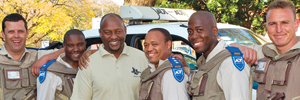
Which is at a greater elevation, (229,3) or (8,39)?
(229,3)

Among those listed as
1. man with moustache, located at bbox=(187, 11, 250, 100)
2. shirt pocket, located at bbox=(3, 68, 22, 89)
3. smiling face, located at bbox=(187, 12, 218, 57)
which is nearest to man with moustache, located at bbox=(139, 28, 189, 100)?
man with moustache, located at bbox=(187, 11, 250, 100)

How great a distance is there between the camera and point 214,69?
7.95ft

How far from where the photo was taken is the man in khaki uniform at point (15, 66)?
3555 mm

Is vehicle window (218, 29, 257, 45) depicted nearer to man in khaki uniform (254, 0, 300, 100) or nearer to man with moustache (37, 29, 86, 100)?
man in khaki uniform (254, 0, 300, 100)

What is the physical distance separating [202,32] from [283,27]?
650mm

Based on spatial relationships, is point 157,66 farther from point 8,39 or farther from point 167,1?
point 167,1

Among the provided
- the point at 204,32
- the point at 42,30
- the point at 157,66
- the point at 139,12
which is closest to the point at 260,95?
the point at 204,32

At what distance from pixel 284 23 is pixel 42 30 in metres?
19.7

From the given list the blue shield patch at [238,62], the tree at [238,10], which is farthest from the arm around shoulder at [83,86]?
the tree at [238,10]

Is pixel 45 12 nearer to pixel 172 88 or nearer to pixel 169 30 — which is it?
pixel 169 30

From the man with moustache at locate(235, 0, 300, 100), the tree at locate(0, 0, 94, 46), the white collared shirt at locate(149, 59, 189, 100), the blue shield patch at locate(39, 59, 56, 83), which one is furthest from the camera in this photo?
the tree at locate(0, 0, 94, 46)

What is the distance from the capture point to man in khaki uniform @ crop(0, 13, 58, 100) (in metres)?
3.55

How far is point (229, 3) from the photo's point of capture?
9.83m

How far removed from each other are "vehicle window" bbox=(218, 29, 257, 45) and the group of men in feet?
5.40
